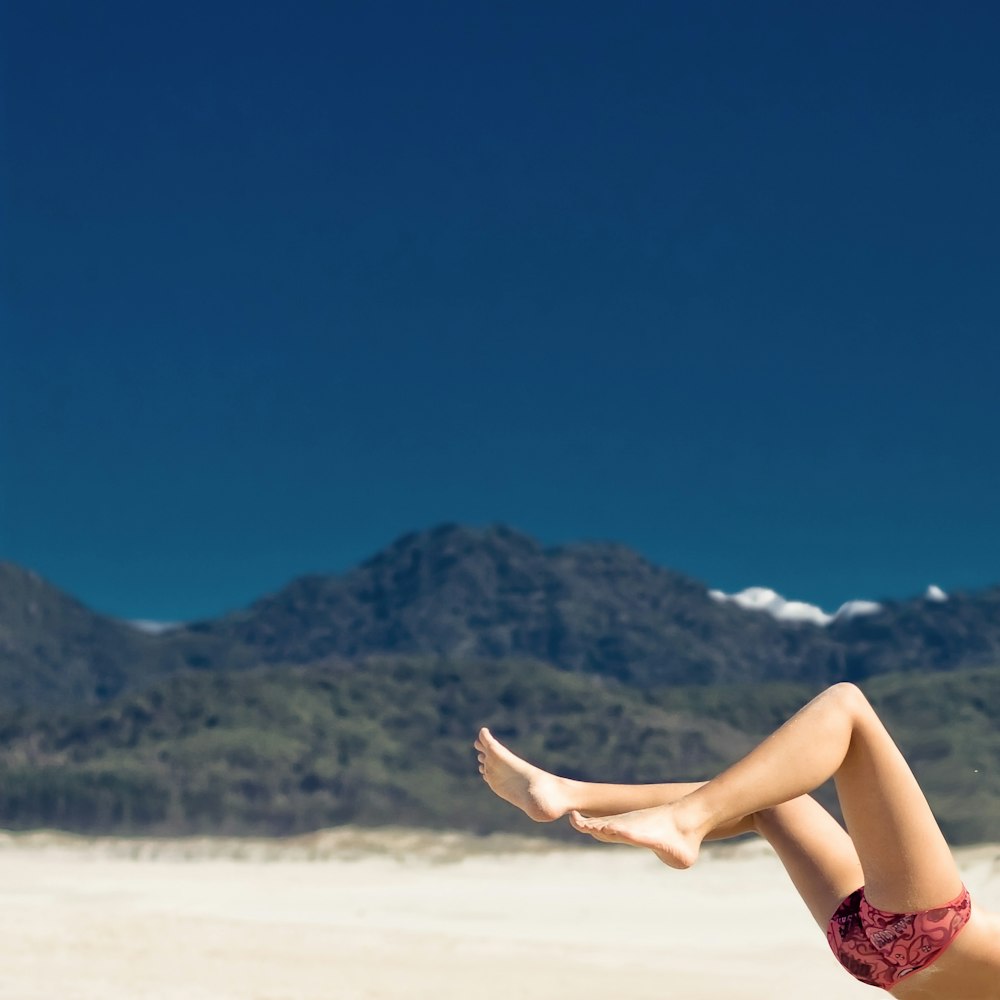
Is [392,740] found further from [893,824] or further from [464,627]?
[464,627]

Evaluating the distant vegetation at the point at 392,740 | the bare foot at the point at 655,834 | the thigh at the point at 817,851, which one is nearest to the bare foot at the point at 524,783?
the bare foot at the point at 655,834

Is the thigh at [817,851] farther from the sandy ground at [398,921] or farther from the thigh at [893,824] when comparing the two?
the sandy ground at [398,921]

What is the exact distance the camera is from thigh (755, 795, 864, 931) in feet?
9.05

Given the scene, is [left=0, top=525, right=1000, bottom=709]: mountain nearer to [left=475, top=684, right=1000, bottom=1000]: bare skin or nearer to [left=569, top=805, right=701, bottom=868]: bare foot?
[left=475, top=684, right=1000, bottom=1000]: bare skin

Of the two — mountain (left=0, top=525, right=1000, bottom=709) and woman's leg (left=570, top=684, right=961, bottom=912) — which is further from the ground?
mountain (left=0, top=525, right=1000, bottom=709)

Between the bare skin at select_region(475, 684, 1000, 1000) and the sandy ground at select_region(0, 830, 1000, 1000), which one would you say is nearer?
the bare skin at select_region(475, 684, 1000, 1000)

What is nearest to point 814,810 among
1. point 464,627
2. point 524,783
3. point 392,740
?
point 524,783

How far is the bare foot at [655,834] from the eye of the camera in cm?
232

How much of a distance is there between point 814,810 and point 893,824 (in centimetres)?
35

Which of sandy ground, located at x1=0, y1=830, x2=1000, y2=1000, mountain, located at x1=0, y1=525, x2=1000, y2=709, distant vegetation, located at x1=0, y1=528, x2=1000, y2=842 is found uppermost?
mountain, located at x1=0, y1=525, x2=1000, y2=709

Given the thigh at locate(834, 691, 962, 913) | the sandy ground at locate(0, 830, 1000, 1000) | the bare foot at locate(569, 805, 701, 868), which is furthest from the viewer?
the sandy ground at locate(0, 830, 1000, 1000)

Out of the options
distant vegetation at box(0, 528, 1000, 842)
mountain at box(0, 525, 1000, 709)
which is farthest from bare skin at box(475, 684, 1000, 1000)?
mountain at box(0, 525, 1000, 709)

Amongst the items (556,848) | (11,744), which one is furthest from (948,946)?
(11,744)

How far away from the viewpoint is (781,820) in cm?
278
